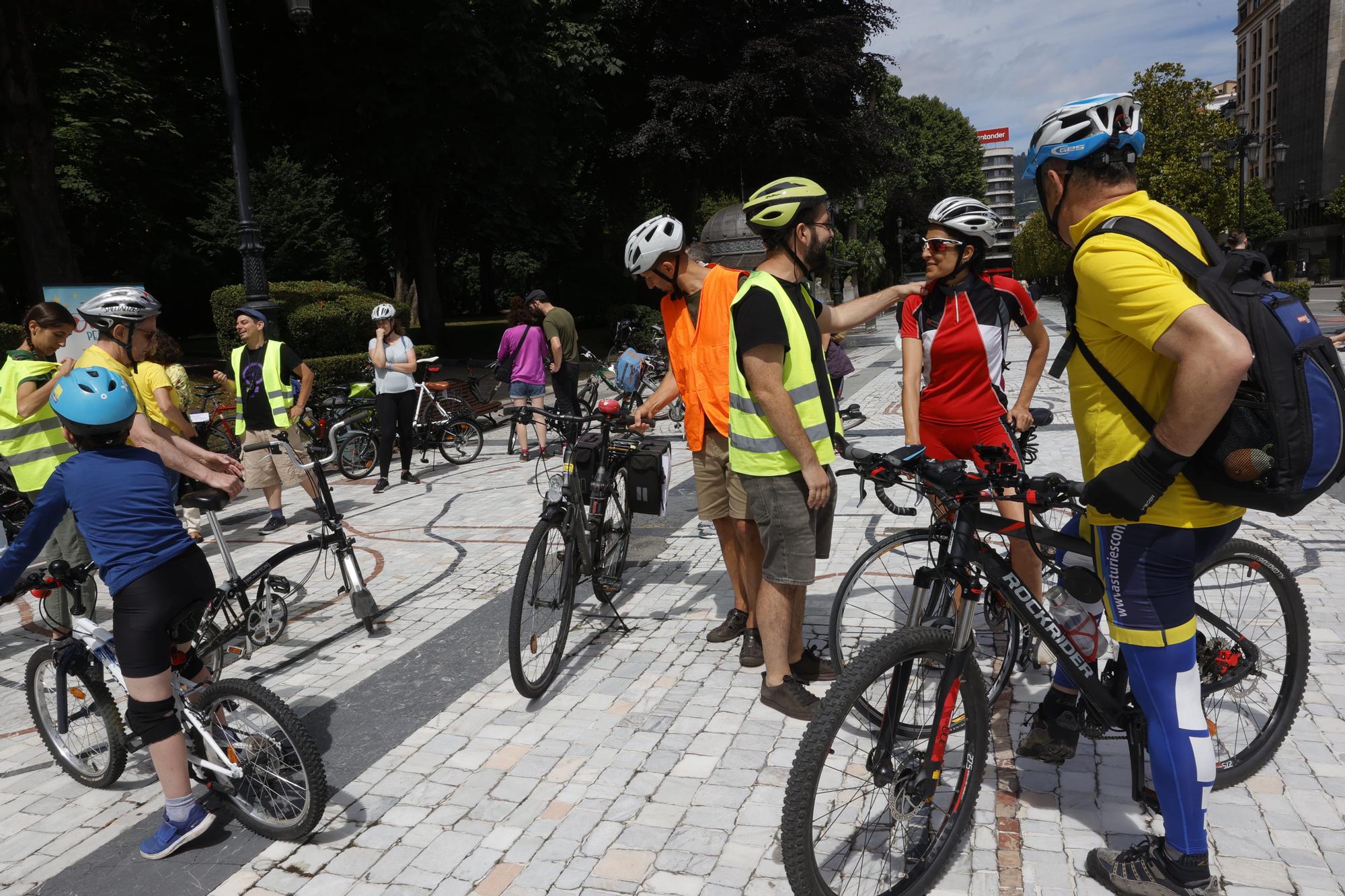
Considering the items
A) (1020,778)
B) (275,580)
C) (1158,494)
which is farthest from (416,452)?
(1158,494)

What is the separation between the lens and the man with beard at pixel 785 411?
12.4 ft

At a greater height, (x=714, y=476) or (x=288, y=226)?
(x=288, y=226)

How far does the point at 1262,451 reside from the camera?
230 cm

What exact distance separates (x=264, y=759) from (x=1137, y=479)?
9.95ft

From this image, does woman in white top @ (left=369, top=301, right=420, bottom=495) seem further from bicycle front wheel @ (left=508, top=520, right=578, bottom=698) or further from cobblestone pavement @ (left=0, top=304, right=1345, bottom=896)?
bicycle front wheel @ (left=508, top=520, right=578, bottom=698)

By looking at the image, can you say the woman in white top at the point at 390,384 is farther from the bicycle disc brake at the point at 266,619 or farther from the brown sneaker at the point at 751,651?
the brown sneaker at the point at 751,651

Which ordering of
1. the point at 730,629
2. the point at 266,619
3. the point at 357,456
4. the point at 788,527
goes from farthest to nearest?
the point at 357,456 → the point at 730,629 → the point at 266,619 → the point at 788,527

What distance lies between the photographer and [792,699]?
4.11 meters

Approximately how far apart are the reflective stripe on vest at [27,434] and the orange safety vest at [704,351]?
360 cm

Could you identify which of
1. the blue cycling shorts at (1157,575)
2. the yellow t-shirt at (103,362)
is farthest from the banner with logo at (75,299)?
the blue cycling shorts at (1157,575)

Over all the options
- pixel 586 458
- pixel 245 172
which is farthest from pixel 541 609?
pixel 245 172

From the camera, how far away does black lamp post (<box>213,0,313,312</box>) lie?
438 inches

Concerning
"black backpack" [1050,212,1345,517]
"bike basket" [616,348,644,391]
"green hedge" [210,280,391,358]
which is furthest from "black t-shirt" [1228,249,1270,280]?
"green hedge" [210,280,391,358]

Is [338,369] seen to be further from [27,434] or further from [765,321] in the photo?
[765,321]
